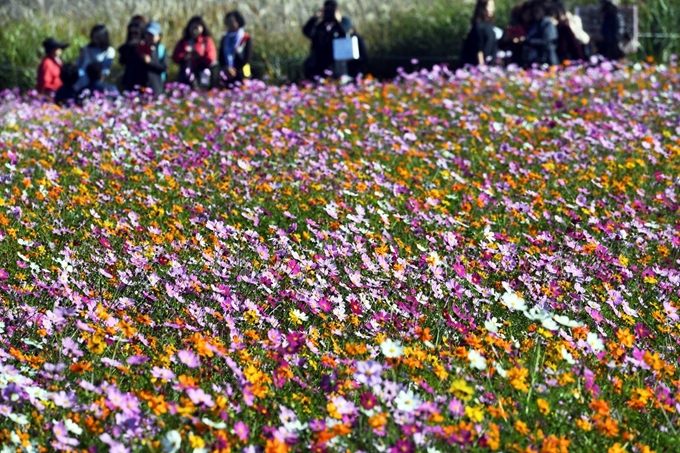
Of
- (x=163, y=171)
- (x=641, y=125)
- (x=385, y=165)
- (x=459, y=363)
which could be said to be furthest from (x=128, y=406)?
(x=641, y=125)

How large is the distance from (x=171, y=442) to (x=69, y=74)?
12690mm

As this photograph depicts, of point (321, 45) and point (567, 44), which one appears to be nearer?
point (321, 45)

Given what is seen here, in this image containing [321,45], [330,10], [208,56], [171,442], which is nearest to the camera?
[171,442]

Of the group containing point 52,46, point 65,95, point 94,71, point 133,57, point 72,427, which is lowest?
point 72,427

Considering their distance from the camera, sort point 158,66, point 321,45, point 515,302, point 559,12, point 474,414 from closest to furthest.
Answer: point 474,414 < point 515,302 < point 158,66 < point 321,45 < point 559,12

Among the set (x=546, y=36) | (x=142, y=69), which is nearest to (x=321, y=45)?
(x=142, y=69)

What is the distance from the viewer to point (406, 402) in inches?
136

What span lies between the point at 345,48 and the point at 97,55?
3503mm

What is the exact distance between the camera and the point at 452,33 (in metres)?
20.2

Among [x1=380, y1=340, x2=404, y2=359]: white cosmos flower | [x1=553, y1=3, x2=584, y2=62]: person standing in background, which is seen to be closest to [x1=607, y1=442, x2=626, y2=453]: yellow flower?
[x1=380, y1=340, x2=404, y2=359]: white cosmos flower

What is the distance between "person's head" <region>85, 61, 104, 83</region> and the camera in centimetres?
1510

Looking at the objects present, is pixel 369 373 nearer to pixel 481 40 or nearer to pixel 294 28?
pixel 481 40

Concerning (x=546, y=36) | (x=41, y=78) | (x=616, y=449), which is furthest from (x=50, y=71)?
(x=616, y=449)

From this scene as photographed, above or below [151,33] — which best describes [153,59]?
below
